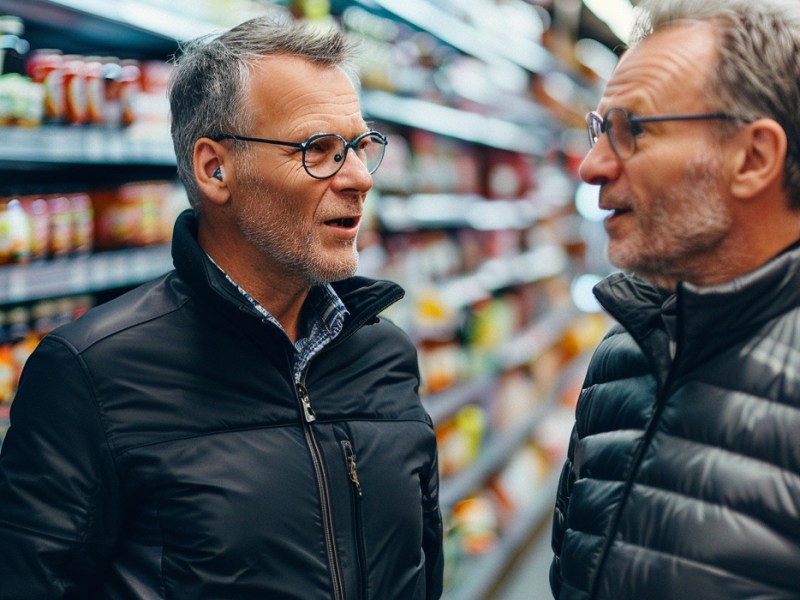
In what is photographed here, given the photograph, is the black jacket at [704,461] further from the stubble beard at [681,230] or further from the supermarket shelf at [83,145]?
the supermarket shelf at [83,145]

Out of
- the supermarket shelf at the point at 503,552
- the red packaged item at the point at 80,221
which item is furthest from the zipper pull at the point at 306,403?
the supermarket shelf at the point at 503,552

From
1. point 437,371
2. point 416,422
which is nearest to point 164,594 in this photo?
point 416,422

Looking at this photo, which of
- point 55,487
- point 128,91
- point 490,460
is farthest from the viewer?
point 490,460

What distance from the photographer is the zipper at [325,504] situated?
152 centimetres

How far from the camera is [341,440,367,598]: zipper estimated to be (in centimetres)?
156

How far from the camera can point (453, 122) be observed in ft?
14.7

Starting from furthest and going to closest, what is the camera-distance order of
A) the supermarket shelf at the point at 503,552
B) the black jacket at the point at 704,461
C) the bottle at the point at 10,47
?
the supermarket shelf at the point at 503,552 → the bottle at the point at 10,47 → the black jacket at the point at 704,461

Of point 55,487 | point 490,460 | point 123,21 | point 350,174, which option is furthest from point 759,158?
point 490,460

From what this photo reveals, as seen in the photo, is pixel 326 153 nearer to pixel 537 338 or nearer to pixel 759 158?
pixel 759 158

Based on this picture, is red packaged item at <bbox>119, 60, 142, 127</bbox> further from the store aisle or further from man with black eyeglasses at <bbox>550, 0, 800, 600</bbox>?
the store aisle

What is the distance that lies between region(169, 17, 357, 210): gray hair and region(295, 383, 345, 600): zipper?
1.65ft

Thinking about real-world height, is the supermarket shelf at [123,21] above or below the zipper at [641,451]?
above

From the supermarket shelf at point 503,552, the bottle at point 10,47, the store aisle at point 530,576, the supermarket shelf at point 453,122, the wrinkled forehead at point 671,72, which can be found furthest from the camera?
the store aisle at point 530,576

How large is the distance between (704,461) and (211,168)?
1.03 meters
